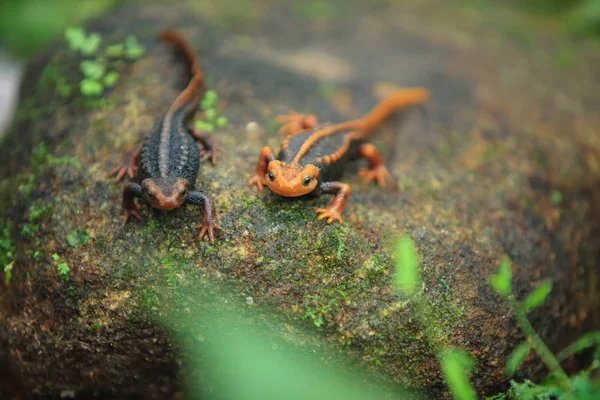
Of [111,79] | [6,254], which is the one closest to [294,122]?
[111,79]

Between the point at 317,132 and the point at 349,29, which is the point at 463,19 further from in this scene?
the point at 317,132

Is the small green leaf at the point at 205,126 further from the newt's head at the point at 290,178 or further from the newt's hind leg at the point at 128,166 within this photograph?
the newt's head at the point at 290,178

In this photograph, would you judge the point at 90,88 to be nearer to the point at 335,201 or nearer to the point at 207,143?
the point at 207,143

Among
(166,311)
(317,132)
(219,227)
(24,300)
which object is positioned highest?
(317,132)

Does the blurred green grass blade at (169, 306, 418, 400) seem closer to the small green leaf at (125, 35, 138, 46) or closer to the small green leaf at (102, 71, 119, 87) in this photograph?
the small green leaf at (102, 71, 119, 87)

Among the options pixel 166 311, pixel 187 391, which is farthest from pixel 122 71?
pixel 187 391

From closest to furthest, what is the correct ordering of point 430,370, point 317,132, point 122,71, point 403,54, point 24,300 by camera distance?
1. point 430,370
2. point 24,300
3. point 317,132
4. point 122,71
5. point 403,54

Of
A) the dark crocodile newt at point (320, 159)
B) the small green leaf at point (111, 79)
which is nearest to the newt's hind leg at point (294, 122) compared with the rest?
the dark crocodile newt at point (320, 159)
